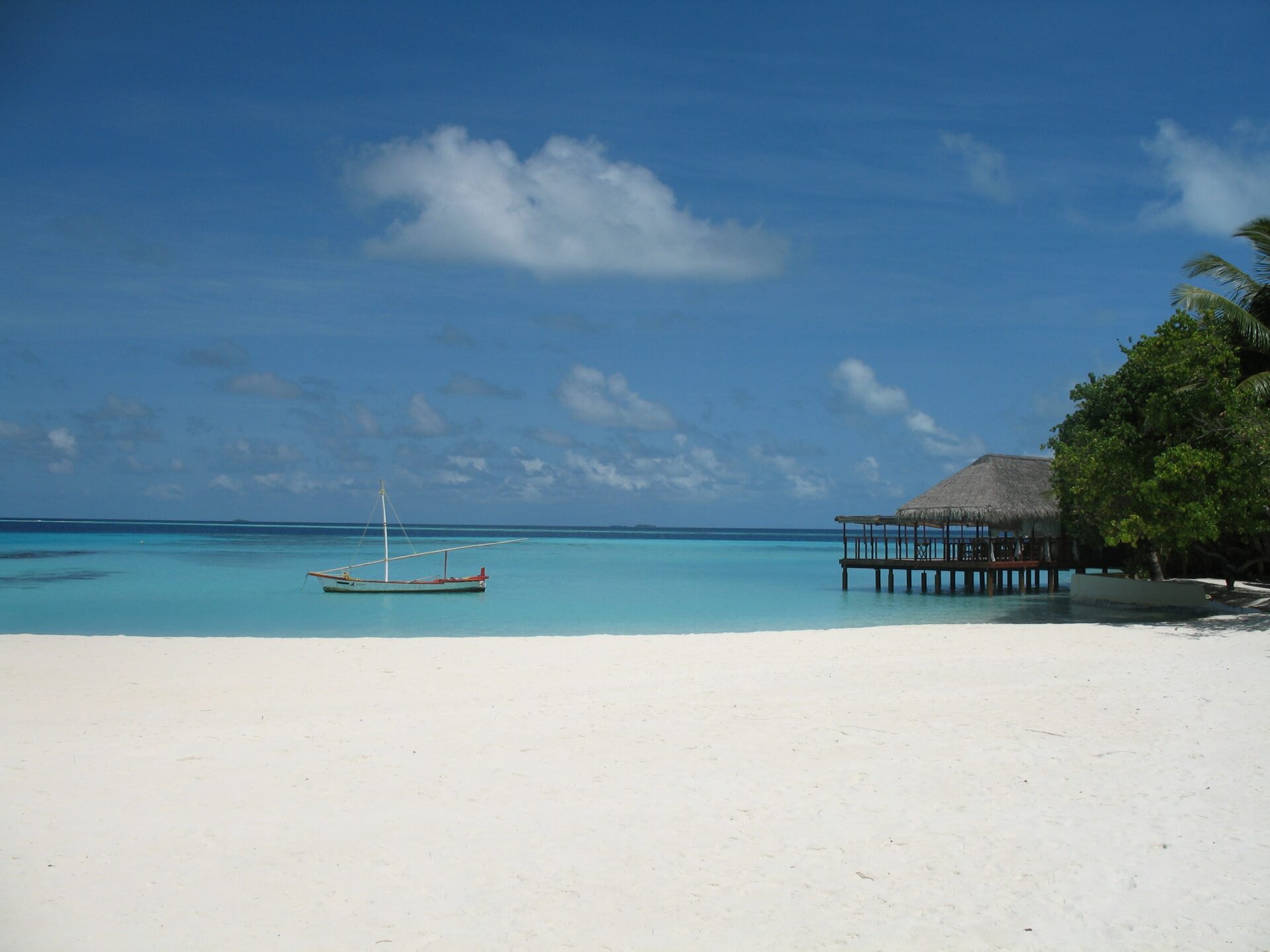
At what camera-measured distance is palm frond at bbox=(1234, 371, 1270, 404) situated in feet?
47.3

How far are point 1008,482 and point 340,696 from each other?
69.7 ft

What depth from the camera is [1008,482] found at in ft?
84.2

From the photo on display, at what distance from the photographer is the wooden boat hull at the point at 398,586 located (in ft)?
80.8

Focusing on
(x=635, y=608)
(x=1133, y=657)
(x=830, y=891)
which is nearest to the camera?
(x=830, y=891)

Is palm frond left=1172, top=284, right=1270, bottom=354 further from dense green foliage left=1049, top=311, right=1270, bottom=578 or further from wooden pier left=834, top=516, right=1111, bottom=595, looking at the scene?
wooden pier left=834, top=516, right=1111, bottom=595

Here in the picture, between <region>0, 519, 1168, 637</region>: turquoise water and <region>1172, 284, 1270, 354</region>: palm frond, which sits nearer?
<region>1172, 284, 1270, 354</region>: palm frond

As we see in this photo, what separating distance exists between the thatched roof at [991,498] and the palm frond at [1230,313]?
794 centimetres

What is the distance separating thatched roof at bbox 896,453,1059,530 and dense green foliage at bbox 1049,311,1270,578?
707 centimetres

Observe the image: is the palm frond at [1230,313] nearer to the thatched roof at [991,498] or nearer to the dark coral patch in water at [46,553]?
the thatched roof at [991,498]

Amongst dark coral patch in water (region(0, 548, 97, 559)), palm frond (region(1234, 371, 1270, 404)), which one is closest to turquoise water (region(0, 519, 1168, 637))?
dark coral patch in water (region(0, 548, 97, 559))

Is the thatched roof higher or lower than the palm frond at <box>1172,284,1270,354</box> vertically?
lower

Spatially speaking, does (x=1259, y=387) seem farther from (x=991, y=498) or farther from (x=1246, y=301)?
(x=991, y=498)

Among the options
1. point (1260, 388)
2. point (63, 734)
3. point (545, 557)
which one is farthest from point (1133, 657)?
point (545, 557)

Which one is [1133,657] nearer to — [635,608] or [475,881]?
[475,881]
